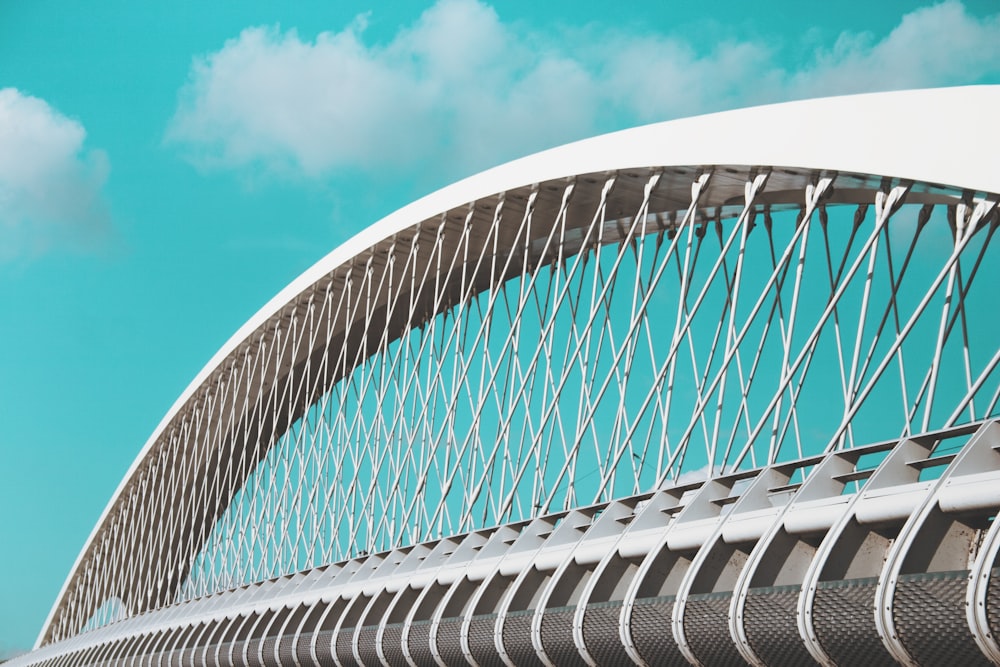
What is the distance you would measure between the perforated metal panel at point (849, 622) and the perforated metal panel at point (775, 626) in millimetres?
544

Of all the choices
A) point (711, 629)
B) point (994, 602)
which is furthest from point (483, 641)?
point (994, 602)

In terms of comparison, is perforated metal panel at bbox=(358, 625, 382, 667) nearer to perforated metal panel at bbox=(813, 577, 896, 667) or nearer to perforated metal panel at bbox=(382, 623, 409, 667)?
perforated metal panel at bbox=(382, 623, 409, 667)

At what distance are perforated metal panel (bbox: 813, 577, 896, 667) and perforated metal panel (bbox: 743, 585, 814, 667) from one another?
0.54m

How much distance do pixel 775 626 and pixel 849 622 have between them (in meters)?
1.26

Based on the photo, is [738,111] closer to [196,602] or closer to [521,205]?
[521,205]

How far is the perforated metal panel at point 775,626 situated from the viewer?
1491 centimetres

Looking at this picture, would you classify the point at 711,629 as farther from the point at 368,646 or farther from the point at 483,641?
the point at 368,646

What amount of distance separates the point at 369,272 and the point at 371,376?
4.76 meters

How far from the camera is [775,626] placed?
15109 millimetres

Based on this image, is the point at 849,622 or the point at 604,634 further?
the point at 604,634

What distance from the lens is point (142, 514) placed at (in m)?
66.6

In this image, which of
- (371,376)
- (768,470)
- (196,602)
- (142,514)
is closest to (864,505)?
→ (768,470)

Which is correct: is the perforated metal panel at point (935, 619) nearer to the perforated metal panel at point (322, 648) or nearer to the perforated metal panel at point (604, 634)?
the perforated metal panel at point (604, 634)

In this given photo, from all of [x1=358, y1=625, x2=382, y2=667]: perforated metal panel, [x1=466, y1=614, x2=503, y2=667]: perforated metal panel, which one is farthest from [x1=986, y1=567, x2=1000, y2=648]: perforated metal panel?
[x1=358, y1=625, x2=382, y2=667]: perforated metal panel
